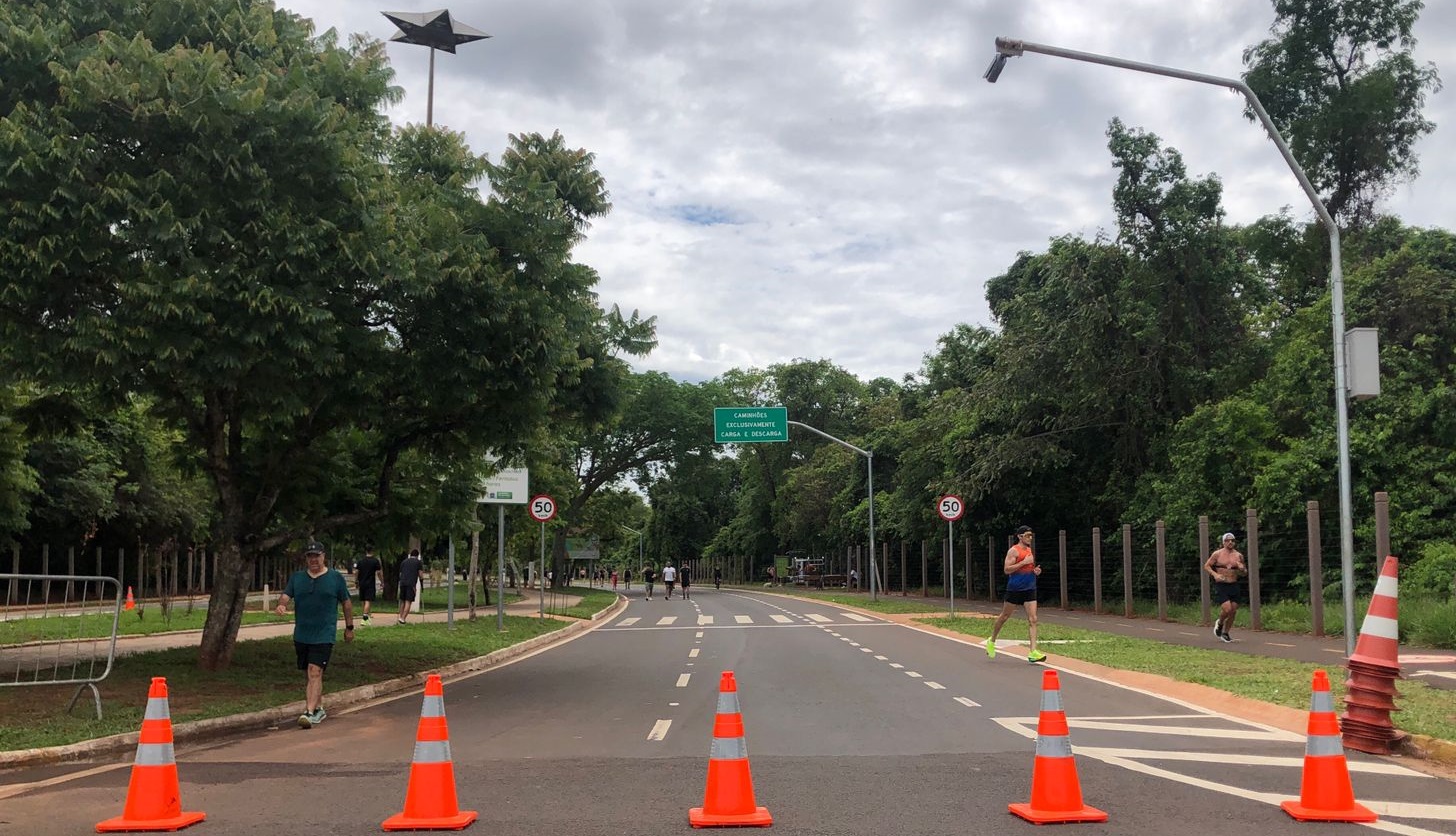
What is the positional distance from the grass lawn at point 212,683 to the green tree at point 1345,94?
26.9 m

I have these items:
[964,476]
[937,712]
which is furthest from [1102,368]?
[937,712]

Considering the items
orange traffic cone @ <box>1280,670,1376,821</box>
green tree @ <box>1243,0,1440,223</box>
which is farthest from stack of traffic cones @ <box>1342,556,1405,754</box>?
green tree @ <box>1243,0,1440,223</box>

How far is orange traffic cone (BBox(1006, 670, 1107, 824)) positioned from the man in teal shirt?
705 cm

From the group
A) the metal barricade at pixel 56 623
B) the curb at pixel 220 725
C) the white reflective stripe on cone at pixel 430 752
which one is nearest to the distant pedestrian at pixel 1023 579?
the curb at pixel 220 725

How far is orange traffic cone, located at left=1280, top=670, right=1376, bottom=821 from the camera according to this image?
6375 millimetres

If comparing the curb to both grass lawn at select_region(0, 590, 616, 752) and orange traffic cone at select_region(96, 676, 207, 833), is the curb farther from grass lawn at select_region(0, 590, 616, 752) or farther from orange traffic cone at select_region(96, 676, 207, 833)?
orange traffic cone at select_region(96, 676, 207, 833)

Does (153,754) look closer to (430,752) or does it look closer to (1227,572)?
(430,752)

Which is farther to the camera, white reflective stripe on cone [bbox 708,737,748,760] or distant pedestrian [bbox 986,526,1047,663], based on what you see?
distant pedestrian [bbox 986,526,1047,663]

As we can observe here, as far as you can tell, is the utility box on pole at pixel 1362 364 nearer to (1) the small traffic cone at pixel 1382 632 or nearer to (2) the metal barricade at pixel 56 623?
(1) the small traffic cone at pixel 1382 632

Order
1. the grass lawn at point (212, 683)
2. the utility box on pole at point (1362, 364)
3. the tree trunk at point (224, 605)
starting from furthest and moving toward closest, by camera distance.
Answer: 1. the tree trunk at point (224, 605)
2. the utility box on pole at point (1362, 364)
3. the grass lawn at point (212, 683)

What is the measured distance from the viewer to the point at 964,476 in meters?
36.6

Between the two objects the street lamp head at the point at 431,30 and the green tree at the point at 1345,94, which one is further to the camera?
the green tree at the point at 1345,94

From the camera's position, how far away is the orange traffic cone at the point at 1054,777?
6.35 meters

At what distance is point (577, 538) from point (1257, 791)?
5690cm
